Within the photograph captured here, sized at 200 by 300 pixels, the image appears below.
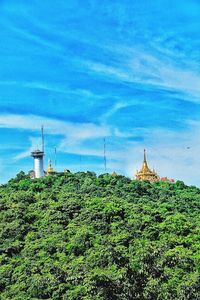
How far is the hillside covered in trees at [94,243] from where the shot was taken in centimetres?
2262

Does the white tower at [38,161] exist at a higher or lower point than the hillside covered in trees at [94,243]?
higher

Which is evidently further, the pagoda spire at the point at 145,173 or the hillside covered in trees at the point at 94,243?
the pagoda spire at the point at 145,173

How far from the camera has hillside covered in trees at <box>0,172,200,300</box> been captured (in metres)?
22.6

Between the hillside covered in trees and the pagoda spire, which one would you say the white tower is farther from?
the pagoda spire

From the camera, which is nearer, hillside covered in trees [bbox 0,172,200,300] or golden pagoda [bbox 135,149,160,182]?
hillside covered in trees [bbox 0,172,200,300]

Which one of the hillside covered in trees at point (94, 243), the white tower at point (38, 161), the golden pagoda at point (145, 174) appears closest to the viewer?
the hillside covered in trees at point (94, 243)

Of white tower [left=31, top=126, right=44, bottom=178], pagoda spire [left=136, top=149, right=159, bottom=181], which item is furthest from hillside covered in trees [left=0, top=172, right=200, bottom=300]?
pagoda spire [left=136, top=149, right=159, bottom=181]

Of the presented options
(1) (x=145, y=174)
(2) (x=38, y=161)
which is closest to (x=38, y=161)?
(2) (x=38, y=161)

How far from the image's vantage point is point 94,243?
26.5 metres

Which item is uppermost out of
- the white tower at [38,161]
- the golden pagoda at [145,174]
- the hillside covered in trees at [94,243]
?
the golden pagoda at [145,174]

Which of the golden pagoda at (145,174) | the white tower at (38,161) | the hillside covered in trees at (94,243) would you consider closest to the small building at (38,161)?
the white tower at (38,161)

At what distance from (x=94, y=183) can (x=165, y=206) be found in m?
5.48

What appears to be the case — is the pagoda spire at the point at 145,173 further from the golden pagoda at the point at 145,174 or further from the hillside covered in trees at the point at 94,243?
the hillside covered in trees at the point at 94,243

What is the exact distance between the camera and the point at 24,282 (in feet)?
77.6
